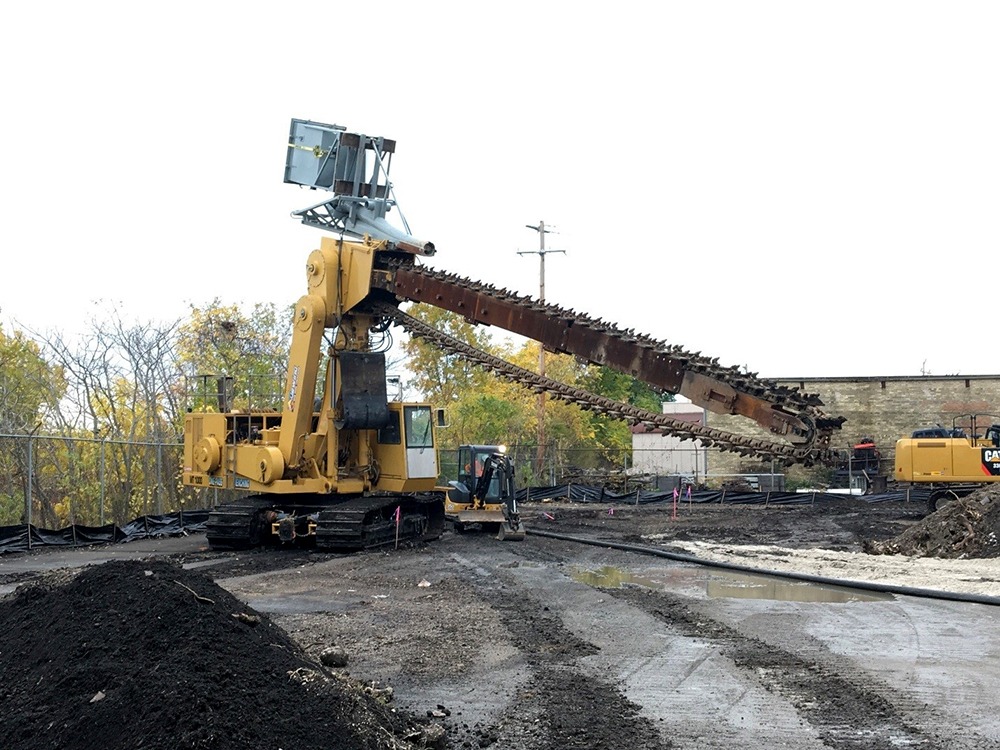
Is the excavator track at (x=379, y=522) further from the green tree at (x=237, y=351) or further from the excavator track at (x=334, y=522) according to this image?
the green tree at (x=237, y=351)

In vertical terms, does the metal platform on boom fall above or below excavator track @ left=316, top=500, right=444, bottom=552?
above

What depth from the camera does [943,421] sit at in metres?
50.2

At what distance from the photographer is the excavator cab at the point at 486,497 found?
2284 centimetres

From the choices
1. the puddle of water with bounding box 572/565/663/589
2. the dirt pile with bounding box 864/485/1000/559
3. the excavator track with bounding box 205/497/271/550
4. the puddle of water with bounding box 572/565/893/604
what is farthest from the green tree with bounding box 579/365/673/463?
the puddle of water with bounding box 572/565/893/604

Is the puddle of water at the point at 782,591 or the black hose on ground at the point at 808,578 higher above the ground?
the black hose on ground at the point at 808,578

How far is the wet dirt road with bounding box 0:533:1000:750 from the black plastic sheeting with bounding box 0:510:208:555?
2.87 metres

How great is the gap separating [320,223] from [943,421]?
38.5 metres

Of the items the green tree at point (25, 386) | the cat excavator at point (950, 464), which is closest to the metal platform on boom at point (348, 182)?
the green tree at point (25, 386)

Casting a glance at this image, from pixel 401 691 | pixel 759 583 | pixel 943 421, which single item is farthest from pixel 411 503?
pixel 943 421

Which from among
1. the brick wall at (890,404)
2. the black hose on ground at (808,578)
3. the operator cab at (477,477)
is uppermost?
the brick wall at (890,404)

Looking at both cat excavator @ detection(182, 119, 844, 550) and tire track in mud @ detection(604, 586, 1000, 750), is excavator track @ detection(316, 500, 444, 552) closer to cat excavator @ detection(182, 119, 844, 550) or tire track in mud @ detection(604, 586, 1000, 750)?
cat excavator @ detection(182, 119, 844, 550)

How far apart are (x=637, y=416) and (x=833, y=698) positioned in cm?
582

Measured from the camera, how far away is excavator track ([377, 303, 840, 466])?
1163cm

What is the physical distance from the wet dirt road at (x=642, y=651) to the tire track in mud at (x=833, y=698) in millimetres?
23
